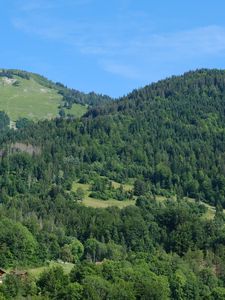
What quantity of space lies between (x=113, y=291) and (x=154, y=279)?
→ 1709 cm

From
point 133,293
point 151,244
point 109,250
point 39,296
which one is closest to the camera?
point 39,296

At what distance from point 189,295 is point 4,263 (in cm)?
4612

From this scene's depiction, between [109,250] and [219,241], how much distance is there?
118 ft

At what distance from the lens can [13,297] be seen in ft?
395

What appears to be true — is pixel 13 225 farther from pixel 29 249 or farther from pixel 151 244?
pixel 151 244

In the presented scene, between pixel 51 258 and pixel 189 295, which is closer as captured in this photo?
pixel 189 295

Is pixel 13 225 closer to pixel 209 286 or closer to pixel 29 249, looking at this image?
pixel 29 249

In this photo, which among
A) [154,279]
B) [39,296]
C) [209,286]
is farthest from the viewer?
[209,286]

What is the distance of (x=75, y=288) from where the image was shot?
401ft

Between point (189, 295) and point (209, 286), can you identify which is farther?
point (209, 286)

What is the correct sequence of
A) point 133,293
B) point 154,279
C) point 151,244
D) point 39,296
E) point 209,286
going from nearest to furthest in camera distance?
point 39,296, point 133,293, point 154,279, point 209,286, point 151,244

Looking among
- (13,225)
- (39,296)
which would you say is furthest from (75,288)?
(13,225)

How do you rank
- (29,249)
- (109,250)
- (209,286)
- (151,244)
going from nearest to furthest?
(209,286) < (29,249) < (109,250) < (151,244)

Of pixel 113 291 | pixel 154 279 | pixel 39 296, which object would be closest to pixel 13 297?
pixel 39 296
